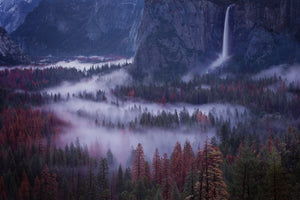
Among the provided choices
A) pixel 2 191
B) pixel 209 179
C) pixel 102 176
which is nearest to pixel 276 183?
pixel 209 179

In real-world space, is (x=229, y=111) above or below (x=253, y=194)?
below

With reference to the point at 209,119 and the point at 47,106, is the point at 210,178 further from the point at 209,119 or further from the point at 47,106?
the point at 47,106

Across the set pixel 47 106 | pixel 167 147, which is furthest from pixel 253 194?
pixel 47 106

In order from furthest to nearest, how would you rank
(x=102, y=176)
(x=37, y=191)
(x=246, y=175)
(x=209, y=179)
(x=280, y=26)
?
1. (x=280, y=26)
2. (x=37, y=191)
3. (x=102, y=176)
4. (x=246, y=175)
5. (x=209, y=179)

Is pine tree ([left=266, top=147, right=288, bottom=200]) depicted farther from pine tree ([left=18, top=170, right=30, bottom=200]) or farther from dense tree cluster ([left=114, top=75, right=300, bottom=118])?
dense tree cluster ([left=114, top=75, right=300, bottom=118])

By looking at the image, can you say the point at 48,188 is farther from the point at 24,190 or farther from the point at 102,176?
the point at 102,176

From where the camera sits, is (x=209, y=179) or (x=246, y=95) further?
(x=246, y=95)

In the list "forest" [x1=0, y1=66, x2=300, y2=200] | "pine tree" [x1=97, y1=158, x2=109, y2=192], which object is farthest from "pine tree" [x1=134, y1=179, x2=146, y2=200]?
"pine tree" [x1=97, y1=158, x2=109, y2=192]

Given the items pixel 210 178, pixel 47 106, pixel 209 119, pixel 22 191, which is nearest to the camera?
pixel 210 178
